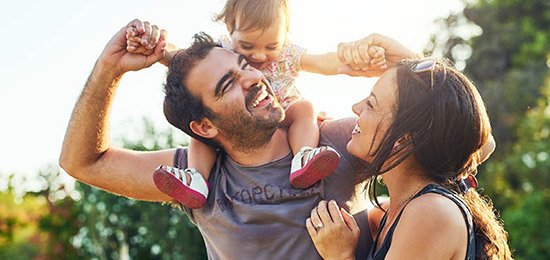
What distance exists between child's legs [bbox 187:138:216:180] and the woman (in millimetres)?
447

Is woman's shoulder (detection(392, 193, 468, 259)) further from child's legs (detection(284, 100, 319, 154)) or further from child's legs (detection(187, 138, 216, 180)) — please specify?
child's legs (detection(187, 138, 216, 180))

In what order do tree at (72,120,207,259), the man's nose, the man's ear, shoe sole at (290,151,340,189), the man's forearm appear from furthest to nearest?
tree at (72,120,207,259), the man's forearm, the man's ear, the man's nose, shoe sole at (290,151,340,189)

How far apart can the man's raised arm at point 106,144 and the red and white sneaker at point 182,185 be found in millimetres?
280

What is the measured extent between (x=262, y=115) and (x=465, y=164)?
0.64 metres

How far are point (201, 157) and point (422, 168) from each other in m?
0.78

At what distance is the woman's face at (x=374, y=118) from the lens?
9.20 feet

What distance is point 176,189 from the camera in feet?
9.91

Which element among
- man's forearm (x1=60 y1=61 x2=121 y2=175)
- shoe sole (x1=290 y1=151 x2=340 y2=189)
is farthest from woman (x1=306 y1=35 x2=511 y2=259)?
man's forearm (x1=60 y1=61 x2=121 y2=175)

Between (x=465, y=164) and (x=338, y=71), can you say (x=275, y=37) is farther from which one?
(x=465, y=164)

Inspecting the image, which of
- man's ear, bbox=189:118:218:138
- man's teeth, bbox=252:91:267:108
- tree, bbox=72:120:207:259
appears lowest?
tree, bbox=72:120:207:259

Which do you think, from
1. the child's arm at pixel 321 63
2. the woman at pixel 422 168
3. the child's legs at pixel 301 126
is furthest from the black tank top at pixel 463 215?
the child's arm at pixel 321 63

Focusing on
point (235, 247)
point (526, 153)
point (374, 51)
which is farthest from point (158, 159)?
point (526, 153)

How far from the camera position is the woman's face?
2.80m

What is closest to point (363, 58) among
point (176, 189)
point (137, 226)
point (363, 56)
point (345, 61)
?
point (363, 56)
